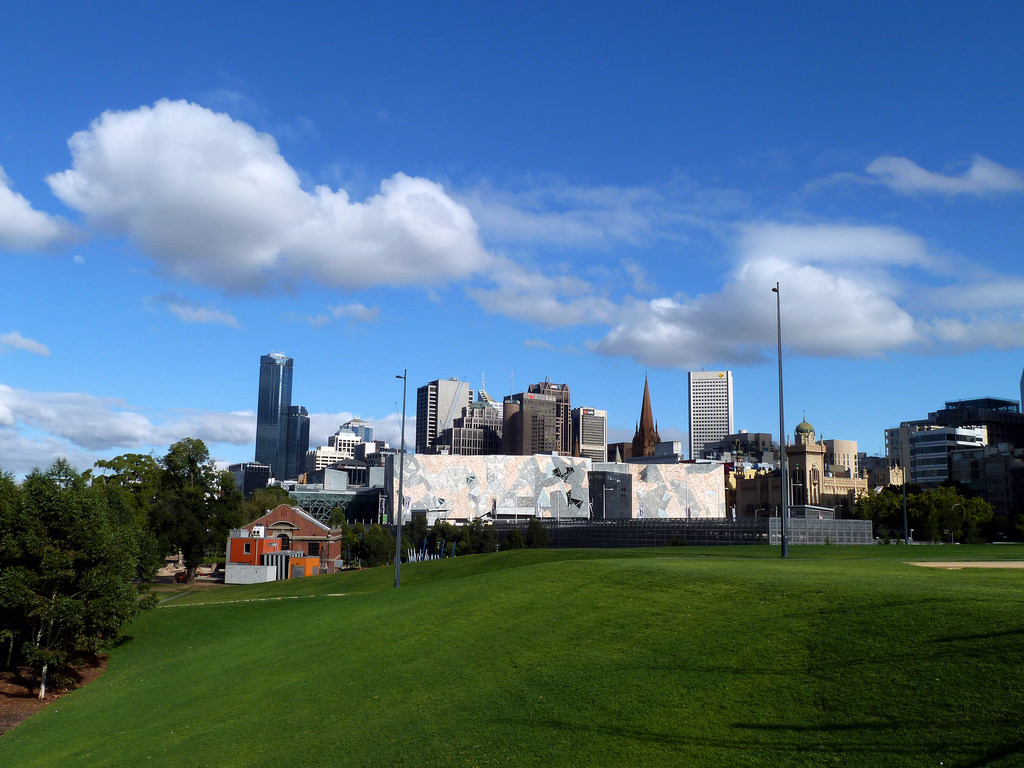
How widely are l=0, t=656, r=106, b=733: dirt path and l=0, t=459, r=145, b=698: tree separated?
776mm

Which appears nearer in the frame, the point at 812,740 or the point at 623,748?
the point at 812,740

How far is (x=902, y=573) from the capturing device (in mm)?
25141

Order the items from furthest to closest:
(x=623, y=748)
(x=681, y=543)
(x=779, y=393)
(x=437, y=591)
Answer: (x=681, y=543)
(x=779, y=393)
(x=437, y=591)
(x=623, y=748)

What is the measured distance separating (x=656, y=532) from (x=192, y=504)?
202 feet

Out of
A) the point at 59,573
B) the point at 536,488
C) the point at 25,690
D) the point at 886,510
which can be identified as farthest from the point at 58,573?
Result: the point at 536,488

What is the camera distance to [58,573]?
121ft

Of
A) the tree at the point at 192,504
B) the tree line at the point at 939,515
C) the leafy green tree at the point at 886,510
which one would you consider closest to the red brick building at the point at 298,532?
the tree at the point at 192,504

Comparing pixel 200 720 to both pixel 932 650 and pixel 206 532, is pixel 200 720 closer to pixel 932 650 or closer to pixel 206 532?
pixel 932 650

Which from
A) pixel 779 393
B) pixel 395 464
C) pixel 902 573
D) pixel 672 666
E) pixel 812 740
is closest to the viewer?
pixel 812 740

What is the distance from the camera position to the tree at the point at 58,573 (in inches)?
1423

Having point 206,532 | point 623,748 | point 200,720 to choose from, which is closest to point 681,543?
point 206,532

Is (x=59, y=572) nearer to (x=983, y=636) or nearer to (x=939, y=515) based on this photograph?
(x=983, y=636)

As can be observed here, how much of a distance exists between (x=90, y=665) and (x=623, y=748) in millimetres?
36624

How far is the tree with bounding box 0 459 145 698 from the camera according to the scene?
36.2m
